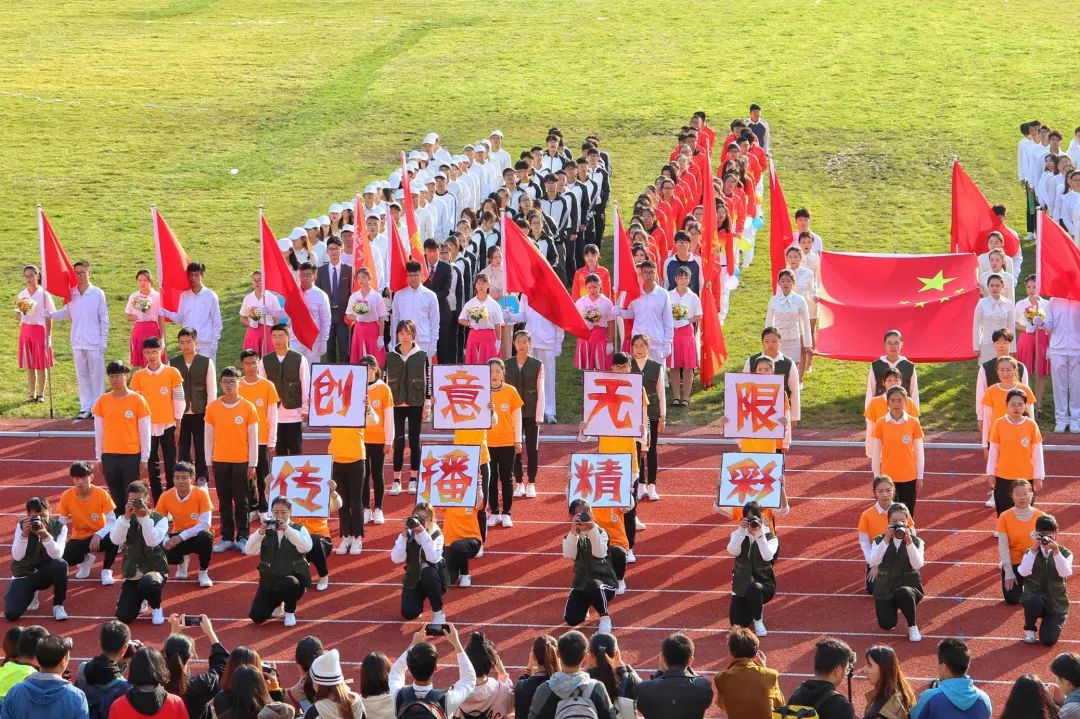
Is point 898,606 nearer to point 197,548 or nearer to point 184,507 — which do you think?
point 197,548

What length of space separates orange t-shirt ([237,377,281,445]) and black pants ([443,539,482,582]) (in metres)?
2.44

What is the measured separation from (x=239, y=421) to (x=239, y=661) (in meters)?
6.26

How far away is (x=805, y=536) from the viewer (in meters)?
16.7

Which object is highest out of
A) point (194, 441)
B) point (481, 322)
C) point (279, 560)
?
point (481, 322)

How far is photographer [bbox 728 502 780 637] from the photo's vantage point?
46.1 feet

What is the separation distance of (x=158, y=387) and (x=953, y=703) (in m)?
9.78

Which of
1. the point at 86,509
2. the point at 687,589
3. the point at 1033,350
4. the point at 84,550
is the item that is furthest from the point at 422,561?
the point at 1033,350

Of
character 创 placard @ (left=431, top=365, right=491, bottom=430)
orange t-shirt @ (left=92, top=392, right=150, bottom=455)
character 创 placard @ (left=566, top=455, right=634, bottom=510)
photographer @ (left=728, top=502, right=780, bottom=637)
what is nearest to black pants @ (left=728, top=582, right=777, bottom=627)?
photographer @ (left=728, top=502, right=780, bottom=637)

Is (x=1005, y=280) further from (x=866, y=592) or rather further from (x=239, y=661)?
(x=239, y=661)

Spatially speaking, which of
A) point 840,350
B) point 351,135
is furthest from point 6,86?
point 840,350

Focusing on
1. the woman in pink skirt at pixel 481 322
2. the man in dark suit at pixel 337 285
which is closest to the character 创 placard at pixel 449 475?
the woman in pink skirt at pixel 481 322

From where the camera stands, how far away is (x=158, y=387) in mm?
17203

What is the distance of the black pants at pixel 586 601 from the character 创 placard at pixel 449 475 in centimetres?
155

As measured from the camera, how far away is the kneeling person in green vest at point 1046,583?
13805mm
